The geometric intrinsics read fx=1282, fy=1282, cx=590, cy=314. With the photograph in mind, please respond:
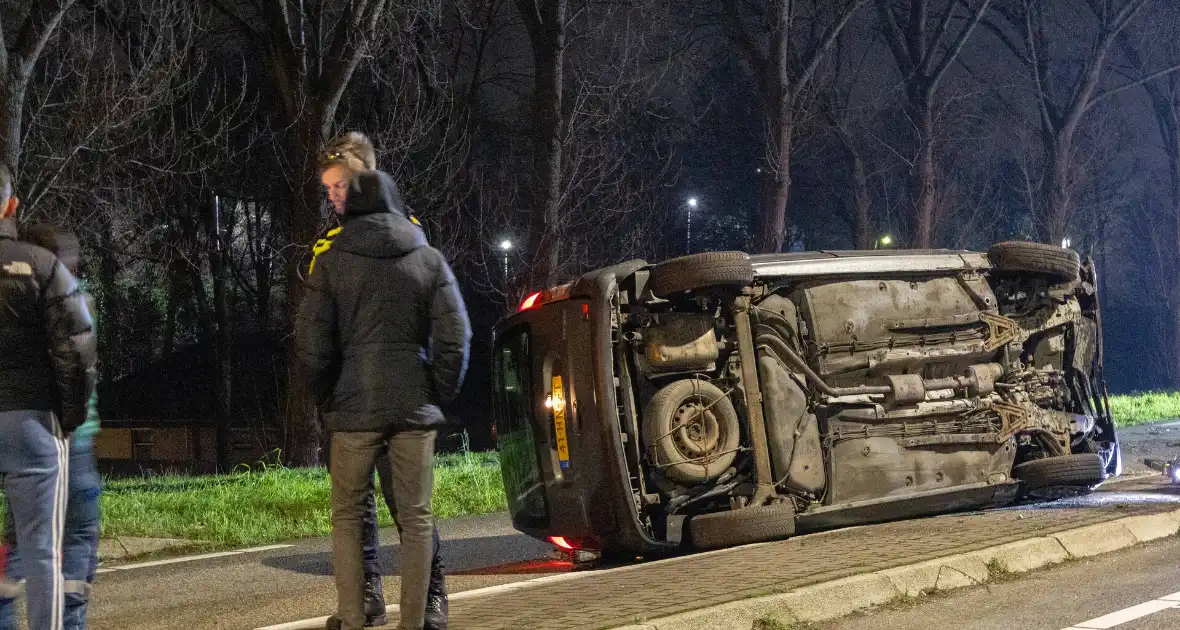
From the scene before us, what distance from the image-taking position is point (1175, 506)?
9359mm

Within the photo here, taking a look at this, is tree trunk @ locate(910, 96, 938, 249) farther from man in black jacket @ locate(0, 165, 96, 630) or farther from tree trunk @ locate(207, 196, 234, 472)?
man in black jacket @ locate(0, 165, 96, 630)

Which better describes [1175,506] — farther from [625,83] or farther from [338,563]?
[625,83]

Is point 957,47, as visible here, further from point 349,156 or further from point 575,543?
point 349,156

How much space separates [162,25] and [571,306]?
1133 cm

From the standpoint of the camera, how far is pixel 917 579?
6664 millimetres

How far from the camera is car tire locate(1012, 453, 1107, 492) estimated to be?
9453 mm

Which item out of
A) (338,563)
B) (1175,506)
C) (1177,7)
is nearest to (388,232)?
(338,563)

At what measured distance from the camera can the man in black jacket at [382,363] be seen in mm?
4852

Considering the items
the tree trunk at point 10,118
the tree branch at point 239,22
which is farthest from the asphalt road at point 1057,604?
the tree branch at point 239,22

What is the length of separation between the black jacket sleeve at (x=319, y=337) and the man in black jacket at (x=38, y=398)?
771 mm

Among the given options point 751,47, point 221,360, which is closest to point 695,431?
point 751,47

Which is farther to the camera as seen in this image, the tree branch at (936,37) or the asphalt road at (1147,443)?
Answer: the tree branch at (936,37)

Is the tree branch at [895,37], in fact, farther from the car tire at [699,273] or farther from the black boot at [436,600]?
the black boot at [436,600]

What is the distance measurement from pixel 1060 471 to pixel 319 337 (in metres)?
6.49
